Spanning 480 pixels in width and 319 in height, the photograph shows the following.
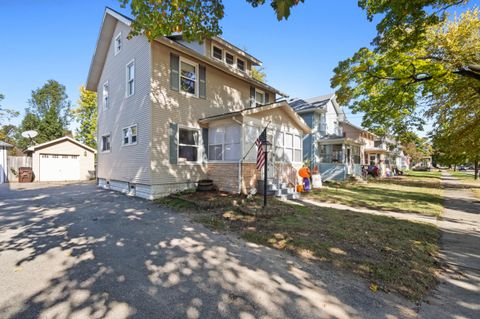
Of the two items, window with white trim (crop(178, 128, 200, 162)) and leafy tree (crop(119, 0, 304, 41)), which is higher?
leafy tree (crop(119, 0, 304, 41))

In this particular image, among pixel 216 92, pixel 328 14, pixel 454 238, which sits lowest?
pixel 454 238

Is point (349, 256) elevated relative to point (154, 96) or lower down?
lower down

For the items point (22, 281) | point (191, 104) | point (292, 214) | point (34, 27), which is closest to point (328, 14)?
point (191, 104)

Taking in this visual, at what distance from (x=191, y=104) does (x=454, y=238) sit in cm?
1052

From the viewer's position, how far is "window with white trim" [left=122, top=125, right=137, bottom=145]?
1068cm

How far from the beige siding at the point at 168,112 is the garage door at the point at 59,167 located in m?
15.2

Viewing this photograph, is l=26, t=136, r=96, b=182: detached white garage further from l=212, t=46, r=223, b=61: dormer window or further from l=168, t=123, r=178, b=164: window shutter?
l=212, t=46, r=223, b=61: dormer window

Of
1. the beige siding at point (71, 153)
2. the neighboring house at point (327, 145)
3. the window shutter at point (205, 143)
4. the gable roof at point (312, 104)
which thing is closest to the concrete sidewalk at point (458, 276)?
the window shutter at point (205, 143)

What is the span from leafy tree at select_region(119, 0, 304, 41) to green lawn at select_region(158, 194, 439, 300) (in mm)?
5311

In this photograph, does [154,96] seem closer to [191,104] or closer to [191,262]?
[191,104]

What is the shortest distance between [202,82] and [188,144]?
10.9 feet

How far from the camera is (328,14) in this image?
28.1 feet

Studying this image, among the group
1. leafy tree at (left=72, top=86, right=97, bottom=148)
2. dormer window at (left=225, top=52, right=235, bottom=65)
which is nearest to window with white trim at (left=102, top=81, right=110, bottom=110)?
dormer window at (left=225, top=52, right=235, bottom=65)

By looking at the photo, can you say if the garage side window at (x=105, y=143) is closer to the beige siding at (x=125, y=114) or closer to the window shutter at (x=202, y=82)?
the beige siding at (x=125, y=114)
